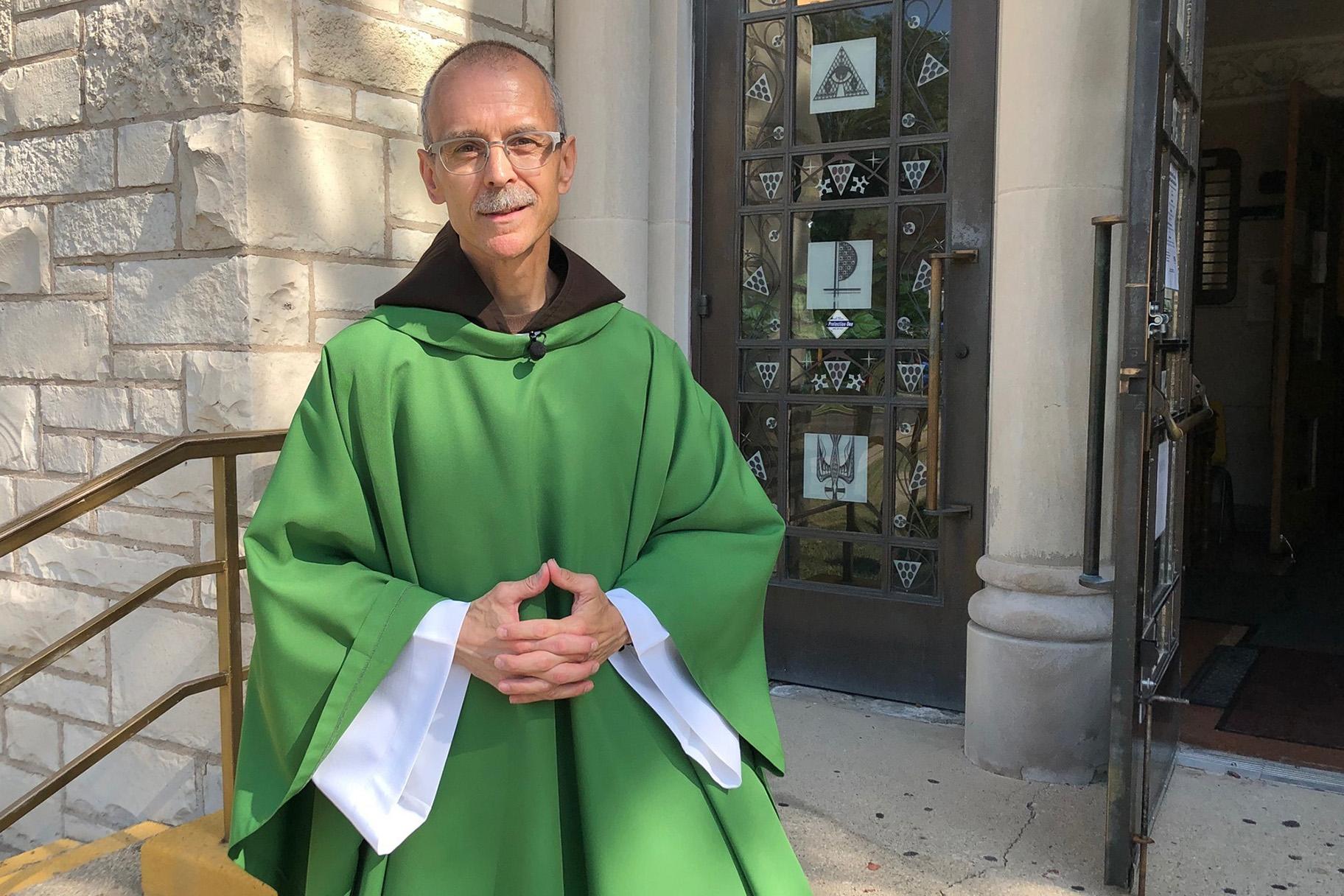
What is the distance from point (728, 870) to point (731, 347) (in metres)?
2.77

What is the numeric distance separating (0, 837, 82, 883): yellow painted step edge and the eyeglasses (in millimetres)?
2308

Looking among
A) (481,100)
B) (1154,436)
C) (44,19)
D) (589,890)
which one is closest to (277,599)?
(589,890)

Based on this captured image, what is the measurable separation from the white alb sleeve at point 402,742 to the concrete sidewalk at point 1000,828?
1.57 meters

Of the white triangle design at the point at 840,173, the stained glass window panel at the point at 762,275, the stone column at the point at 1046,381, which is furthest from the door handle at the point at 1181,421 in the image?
the stained glass window panel at the point at 762,275

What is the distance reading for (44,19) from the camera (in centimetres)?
348

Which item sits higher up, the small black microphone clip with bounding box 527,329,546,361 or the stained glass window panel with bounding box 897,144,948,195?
the stained glass window panel with bounding box 897,144,948,195

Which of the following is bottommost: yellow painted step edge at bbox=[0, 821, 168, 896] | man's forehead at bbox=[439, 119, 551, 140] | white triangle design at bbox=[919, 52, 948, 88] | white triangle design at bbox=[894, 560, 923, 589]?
yellow painted step edge at bbox=[0, 821, 168, 896]

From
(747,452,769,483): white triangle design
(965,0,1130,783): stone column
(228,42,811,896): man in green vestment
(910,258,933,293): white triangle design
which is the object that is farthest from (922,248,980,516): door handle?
(228,42,811,896): man in green vestment

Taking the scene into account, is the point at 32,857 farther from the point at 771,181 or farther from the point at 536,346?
the point at 771,181

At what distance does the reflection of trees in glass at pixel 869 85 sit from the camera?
12.8ft

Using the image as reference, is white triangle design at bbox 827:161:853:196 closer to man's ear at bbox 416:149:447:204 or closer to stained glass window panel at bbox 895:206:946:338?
stained glass window panel at bbox 895:206:946:338

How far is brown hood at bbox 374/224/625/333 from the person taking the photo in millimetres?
1667

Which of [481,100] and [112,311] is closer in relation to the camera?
[481,100]

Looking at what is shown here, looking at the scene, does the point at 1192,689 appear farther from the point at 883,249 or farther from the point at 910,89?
the point at 910,89
